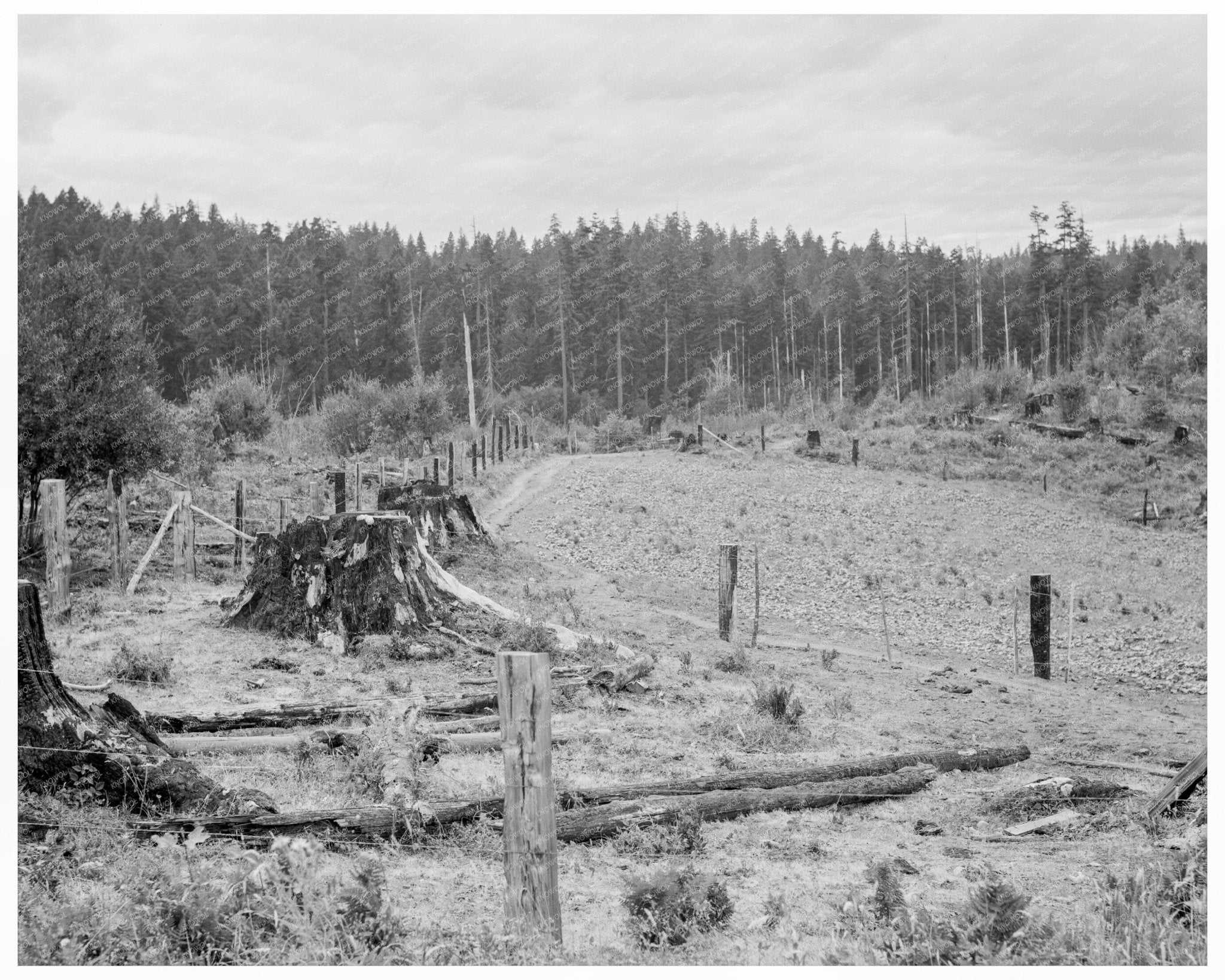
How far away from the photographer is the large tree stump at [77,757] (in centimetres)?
612

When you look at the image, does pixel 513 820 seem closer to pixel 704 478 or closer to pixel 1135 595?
pixel 1135 595

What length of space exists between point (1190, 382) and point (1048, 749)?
1735 inches

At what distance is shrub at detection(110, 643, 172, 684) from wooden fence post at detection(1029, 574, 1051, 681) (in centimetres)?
1133

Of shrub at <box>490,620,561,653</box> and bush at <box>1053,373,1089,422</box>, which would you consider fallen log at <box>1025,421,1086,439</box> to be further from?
shrub at <box>490,620,561,653</box>

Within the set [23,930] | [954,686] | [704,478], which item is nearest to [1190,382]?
[704,478]

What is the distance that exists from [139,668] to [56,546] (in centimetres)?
449

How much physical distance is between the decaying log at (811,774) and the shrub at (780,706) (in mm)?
1292

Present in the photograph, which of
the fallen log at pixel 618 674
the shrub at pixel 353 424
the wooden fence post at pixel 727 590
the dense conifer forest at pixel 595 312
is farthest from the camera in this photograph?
the dense conifer forest at pixel 595 312

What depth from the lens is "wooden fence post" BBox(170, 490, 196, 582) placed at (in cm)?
1684

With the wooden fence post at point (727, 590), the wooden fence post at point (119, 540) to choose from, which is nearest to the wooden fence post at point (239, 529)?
the wooden fence post at point (119, 540)

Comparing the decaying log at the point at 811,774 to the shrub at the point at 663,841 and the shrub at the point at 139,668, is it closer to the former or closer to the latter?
the shrub at the point at 663,841

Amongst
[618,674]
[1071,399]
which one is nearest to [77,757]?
[618,674]

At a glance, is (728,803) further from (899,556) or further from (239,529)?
(899,556)

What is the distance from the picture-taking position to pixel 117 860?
5516 mm
